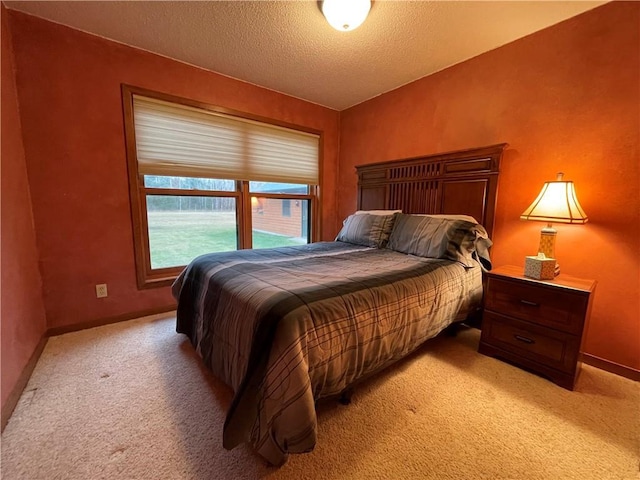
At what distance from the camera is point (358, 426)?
1.35 meters

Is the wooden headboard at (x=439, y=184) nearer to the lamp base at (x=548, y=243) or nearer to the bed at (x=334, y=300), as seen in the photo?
the bed at (x=334, y=300)

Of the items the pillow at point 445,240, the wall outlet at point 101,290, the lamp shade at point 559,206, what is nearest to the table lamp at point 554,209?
the lamp shade at point 559,206

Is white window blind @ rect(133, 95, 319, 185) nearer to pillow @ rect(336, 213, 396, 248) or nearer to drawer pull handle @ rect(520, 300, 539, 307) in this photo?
pillow @ rect(336, 213, 396, 248)

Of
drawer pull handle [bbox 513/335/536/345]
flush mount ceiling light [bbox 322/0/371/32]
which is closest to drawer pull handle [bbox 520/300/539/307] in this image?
drawer pull handle [bbox 513/335/536/345]

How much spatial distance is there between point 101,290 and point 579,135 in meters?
3.97

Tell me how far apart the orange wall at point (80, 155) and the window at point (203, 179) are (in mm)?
112

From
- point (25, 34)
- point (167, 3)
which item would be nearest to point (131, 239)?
point (25, 34)

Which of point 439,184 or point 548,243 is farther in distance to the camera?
point 439,184

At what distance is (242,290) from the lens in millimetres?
1408

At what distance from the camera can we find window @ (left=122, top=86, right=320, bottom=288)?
2.46 metres

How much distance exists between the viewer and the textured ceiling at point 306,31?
1.83m

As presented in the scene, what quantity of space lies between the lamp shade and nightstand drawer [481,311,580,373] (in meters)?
0.71

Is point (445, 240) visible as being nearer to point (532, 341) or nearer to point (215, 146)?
point (532, 341)

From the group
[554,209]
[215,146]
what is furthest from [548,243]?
[215,146]
